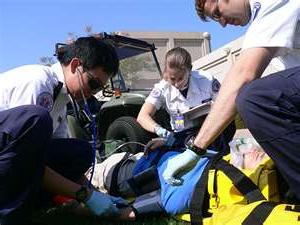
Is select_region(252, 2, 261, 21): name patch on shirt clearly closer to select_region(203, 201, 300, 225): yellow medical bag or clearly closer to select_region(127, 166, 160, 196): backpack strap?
select_region(203, 201, 300, 225): yellow medical bag

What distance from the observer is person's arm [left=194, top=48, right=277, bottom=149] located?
1967 millimetres

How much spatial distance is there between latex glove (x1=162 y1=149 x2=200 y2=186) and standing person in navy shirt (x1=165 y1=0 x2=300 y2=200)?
0.05 feet

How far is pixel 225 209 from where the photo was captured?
2.00 meters

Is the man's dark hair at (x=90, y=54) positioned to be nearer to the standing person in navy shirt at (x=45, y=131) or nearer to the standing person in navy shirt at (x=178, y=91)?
the standing person in navy shirt at (x=45, y=131)

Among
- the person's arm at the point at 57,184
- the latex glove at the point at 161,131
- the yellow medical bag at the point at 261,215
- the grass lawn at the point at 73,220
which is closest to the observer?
the yellow medical bag at the point at 261,215

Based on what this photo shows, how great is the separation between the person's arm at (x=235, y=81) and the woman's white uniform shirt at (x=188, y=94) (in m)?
1.56

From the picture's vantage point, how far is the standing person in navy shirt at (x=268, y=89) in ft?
6.00

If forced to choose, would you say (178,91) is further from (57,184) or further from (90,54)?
(57,184)

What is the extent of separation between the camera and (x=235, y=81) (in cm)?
202

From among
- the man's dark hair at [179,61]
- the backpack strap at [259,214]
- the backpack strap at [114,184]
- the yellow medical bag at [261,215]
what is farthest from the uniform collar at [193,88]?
the backpack strap at [259,214]

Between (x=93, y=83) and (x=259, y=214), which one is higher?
(x=93, y=83)

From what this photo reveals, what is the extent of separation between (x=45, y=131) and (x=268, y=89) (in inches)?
36.9

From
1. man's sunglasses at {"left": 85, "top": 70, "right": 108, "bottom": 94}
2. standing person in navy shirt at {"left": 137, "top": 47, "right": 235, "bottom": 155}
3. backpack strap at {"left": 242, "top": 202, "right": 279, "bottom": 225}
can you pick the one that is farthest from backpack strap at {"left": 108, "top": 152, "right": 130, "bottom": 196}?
backpack strap at {"left": 242, "top": 202, "right": 279, "bottom": 225}

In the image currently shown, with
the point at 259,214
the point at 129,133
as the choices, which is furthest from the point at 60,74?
the point at 129,133
